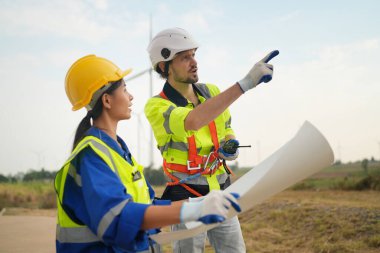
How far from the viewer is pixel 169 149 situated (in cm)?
326

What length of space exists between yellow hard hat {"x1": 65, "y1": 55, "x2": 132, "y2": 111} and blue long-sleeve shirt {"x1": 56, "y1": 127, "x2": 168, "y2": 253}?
0.42 m

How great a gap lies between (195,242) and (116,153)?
1.25 meters

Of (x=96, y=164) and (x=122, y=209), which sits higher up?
(x=96, y=164)

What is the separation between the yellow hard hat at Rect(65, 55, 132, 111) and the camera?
2.30m

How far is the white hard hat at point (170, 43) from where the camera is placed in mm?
3332

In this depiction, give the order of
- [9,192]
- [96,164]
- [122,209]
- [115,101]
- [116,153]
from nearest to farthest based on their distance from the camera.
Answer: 1. [122,209]
2. [96,164]
3. [116,153]
4. [115,101]
5. [9,192]

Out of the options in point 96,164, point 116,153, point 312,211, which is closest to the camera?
point 96,164

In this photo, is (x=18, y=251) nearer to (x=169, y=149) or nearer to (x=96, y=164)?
(x=169, y=149)

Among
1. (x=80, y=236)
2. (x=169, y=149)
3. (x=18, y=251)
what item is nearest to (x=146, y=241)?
(x=80, y=236)

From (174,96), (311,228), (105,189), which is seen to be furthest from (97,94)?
(311,228)

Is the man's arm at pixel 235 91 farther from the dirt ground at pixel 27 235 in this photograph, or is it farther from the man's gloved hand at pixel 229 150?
the dirt ground at pixel 27 235

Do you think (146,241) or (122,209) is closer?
(122,209)

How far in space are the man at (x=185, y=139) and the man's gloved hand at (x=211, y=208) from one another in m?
1.21

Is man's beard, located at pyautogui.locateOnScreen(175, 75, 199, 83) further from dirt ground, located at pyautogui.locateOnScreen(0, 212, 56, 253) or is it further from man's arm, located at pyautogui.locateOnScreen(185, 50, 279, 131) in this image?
dirt ground, located at pyautogui.locateOnScreen(0, 212, 56, 253)
